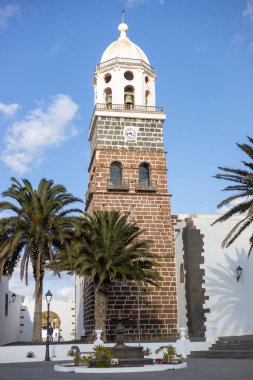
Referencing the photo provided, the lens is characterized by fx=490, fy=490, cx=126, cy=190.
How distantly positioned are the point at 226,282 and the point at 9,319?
22951 mm

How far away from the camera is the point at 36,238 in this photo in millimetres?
23609

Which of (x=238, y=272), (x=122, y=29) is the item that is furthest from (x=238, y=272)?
(x=122, y=29)

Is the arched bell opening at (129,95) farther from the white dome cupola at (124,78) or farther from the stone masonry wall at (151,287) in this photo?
the stone masonry wall at (151,287)

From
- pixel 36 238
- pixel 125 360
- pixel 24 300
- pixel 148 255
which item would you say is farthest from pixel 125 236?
pixel 24 300

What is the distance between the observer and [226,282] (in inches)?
1090

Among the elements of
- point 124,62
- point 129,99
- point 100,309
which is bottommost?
point 100,309

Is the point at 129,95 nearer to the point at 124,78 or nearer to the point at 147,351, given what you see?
the point at 124,78

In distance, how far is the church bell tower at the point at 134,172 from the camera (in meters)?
28.9

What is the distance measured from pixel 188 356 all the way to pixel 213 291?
5.66 m

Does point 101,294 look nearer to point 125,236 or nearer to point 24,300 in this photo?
point 125,236

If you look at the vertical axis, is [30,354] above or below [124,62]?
below

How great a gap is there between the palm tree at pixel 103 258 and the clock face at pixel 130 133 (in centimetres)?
756

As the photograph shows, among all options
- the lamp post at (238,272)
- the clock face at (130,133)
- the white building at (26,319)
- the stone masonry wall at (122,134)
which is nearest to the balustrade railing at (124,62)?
the stone masonry wall at (122,134)

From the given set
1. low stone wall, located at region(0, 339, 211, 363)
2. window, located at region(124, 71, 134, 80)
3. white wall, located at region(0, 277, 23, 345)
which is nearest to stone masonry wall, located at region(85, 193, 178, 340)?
low stone wall, located at region(0, 339, 211, 363)
